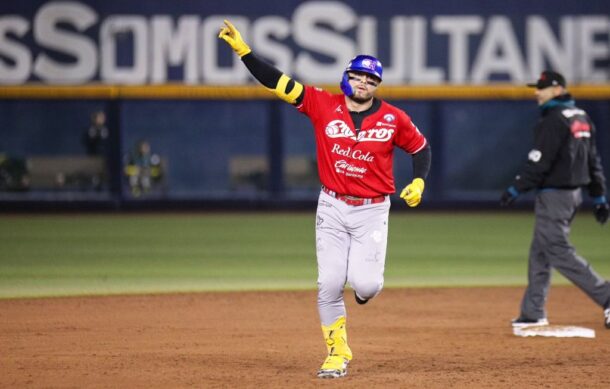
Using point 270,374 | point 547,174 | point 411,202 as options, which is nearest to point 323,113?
point 411,202

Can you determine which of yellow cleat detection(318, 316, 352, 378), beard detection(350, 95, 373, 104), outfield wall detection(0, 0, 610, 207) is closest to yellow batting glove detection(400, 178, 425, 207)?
beard detection(350, 95, 373, 104)

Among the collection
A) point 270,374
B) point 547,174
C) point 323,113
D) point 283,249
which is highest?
point 323,113

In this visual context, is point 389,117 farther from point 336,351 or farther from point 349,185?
point 336,351

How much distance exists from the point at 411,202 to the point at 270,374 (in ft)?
4.46

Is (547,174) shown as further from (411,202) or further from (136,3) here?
(136,3)

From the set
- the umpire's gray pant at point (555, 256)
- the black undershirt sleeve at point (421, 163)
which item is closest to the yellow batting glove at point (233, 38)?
the black undershirt sleeve at point (421, 163)

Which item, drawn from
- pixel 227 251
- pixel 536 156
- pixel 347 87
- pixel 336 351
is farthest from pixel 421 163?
pixel 227 251

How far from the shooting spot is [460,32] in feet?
77.9

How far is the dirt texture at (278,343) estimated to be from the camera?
687 cm

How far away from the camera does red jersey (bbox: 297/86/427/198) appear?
696cm

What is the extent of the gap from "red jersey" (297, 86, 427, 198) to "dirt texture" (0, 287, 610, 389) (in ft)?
3.86

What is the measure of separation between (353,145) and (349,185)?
25 centimetres

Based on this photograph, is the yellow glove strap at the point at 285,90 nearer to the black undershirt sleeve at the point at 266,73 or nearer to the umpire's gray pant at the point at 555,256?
the black undershirt sleeve at the point at 266,73

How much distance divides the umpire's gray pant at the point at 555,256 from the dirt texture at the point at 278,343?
36cm
